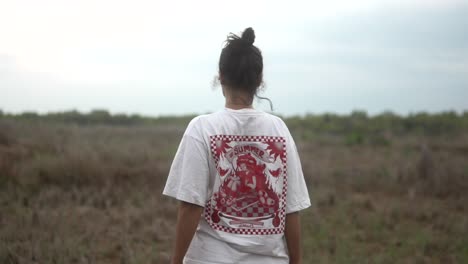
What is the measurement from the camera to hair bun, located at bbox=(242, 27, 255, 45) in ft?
5.90

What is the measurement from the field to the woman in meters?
3.11

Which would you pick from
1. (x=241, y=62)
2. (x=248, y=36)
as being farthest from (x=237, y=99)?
(x=248, y=36)

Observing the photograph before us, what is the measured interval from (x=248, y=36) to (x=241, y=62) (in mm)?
122

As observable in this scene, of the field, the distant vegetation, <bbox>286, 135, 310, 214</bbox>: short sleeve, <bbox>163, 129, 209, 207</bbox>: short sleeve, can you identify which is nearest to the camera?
<bbox>163, 129, 209, 207</bbox>: short sleeve

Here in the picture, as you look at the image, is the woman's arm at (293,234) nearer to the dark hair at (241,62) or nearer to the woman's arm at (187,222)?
the woman's arm at (187,222)

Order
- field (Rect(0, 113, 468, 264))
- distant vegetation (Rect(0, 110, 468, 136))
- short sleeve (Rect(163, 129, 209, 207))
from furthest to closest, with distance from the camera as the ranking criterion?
distant vegetation (Rect(0, 110, 468, 136))
field (Rect(0, 113, 468, 264))
short sleeve (Rect(163, 129, 209, 207))

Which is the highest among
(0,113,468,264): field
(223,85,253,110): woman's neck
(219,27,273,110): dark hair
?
(219,27,273,110): dark hair

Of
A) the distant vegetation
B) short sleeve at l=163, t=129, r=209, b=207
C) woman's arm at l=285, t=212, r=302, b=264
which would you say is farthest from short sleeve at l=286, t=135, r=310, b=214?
the distant vegetation

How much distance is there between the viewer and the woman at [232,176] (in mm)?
1766

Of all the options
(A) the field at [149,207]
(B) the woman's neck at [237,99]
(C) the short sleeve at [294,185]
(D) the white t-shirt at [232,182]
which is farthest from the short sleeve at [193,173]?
(A) the field at [149,207]

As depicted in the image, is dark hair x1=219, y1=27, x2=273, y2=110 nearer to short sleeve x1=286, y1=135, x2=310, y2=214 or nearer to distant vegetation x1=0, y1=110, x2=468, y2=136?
short sleeve x1=286, y1=135, x2=310, y2=214

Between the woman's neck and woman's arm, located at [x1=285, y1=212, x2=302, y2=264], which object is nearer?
the woman's neck

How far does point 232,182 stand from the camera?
5.88ft

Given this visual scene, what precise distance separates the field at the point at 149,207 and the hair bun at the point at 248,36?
349 centimetres
